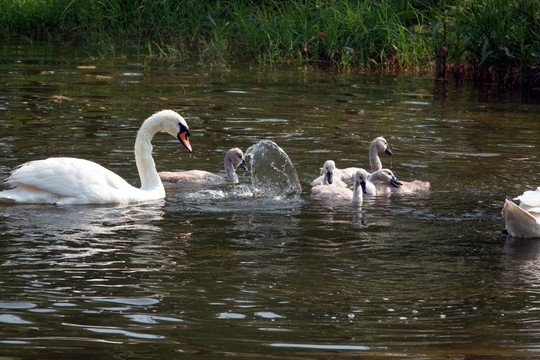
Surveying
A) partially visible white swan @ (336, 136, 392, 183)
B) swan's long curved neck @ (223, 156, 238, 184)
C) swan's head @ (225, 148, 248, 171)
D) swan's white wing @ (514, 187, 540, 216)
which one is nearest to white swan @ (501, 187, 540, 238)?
swan's white wing @ (514, 187, 540, 216)

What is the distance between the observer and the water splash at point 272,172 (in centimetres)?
875

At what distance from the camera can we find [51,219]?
7137 millimetres

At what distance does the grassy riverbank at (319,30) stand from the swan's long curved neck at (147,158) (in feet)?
26.1

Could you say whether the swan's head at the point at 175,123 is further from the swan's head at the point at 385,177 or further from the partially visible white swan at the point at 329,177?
the swan's head at the point at 385,177

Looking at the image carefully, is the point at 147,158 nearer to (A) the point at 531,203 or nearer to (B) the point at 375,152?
(B) the point at 375,152

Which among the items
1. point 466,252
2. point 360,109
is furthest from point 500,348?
point 360,109

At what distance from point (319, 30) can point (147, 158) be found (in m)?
9.60

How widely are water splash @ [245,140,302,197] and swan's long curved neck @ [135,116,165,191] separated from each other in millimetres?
1008

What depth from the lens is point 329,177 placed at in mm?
8453

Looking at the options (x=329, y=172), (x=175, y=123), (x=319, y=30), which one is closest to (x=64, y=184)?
(x=175, y=123)

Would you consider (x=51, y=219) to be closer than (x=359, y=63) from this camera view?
Yes

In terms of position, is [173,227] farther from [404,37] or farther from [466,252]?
[404,37]

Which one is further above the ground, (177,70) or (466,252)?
(177,70)

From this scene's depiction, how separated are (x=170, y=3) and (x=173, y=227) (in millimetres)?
14320
